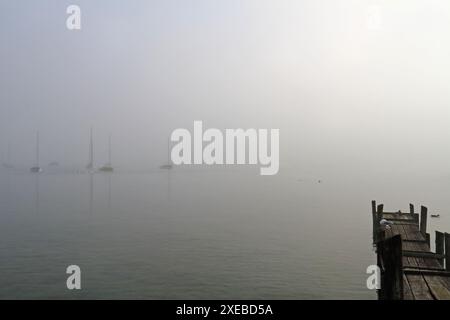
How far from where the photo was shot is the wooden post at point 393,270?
11.2 metres

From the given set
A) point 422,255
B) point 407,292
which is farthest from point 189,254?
point 407,292

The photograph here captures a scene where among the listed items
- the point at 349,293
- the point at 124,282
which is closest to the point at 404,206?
the point at 349,293

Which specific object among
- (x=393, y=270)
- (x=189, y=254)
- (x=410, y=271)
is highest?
(x=393, y=270)

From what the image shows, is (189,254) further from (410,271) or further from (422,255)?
(410,271)

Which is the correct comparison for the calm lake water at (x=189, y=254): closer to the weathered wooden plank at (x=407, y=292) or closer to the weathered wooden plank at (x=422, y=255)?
the weathered wooden plank at (x=422, y=255)

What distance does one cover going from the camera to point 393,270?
1138cm

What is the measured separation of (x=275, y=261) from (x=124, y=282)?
13.7 meters

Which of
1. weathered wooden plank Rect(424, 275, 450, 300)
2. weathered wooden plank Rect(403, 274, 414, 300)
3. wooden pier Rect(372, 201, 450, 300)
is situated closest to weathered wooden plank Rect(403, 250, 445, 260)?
wooden pier Rect(372, 201, 450, 300)

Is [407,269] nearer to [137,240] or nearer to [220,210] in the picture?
[137,240]

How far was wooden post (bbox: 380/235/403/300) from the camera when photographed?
1123cm

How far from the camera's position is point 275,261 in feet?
127

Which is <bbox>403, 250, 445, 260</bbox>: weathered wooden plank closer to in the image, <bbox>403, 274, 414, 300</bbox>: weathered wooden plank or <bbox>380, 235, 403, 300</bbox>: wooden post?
<bbox>403, 274, 414, 300</bbox>: weathered wooden plank

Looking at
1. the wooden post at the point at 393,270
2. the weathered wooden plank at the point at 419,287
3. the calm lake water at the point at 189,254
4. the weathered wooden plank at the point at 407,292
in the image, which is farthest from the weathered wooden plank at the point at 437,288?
the calm lake water at the point at 189,254
